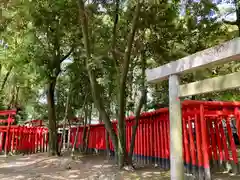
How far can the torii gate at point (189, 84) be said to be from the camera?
8.70 feet

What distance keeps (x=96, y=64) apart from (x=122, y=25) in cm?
183

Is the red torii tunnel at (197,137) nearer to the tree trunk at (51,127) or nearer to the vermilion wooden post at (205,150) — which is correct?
the vermilion wooden post at (205,150)

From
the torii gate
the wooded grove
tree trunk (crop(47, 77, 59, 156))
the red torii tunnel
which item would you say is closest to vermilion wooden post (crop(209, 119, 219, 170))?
the red torii tunnel

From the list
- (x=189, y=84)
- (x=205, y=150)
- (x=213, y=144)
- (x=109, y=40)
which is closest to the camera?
(x=189, y=84)

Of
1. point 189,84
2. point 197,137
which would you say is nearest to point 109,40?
point 197,137

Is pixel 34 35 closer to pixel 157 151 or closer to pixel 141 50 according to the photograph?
pixel 141 50

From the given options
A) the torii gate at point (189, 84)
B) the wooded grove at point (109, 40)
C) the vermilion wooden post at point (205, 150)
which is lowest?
the vermilion wooden post at point (205, 150)

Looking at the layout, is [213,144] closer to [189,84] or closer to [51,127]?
[189,84]

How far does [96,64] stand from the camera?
18.2ft

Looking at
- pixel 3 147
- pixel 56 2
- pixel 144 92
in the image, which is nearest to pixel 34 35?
pixel 56 2

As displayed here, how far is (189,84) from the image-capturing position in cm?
320

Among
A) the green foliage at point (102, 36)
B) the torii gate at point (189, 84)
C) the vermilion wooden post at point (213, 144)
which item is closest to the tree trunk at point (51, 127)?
the green foliage at point (102, 36)

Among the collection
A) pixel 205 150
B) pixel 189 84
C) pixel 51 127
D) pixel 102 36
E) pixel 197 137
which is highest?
pixel 102 36

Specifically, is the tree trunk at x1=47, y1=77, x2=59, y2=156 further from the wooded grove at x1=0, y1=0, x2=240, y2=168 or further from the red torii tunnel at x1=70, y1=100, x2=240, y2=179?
the red torii tunnel at x1=70, y1=100, x2=240, y2=179
